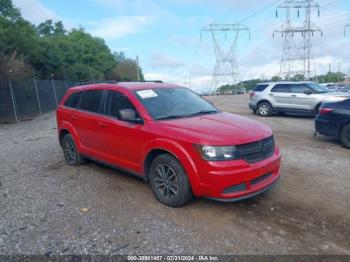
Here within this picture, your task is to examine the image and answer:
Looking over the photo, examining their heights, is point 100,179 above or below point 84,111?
below

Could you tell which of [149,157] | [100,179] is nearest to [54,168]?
[100,179]

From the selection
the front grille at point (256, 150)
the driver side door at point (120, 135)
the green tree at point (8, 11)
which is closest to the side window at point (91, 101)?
the driver side door at point (120, 135)

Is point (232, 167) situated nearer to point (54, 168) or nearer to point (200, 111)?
point (200, 111)

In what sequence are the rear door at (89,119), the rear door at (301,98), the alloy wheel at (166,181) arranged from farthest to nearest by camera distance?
1. the rear door at (301,98)
2. the rear door at (89,119)
3. the alloy wheel at (166,181)

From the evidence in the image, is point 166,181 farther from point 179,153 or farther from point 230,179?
point 230,179

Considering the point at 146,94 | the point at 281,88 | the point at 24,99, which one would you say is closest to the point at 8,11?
the point at 24,99

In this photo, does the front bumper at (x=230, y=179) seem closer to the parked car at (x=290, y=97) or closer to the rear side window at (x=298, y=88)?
the parked car at (x=290, y=97)

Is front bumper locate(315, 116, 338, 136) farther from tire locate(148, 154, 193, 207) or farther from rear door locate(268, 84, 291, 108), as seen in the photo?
rear door locate(268, 84, 291, 108)

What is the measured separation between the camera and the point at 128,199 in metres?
4.56

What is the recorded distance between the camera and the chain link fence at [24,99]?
14141mm

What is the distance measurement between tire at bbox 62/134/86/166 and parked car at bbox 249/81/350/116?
10.6 metres

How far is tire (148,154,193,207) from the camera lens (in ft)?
13.2

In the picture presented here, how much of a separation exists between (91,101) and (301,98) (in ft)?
35.2

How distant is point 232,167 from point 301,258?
121 centimetres
